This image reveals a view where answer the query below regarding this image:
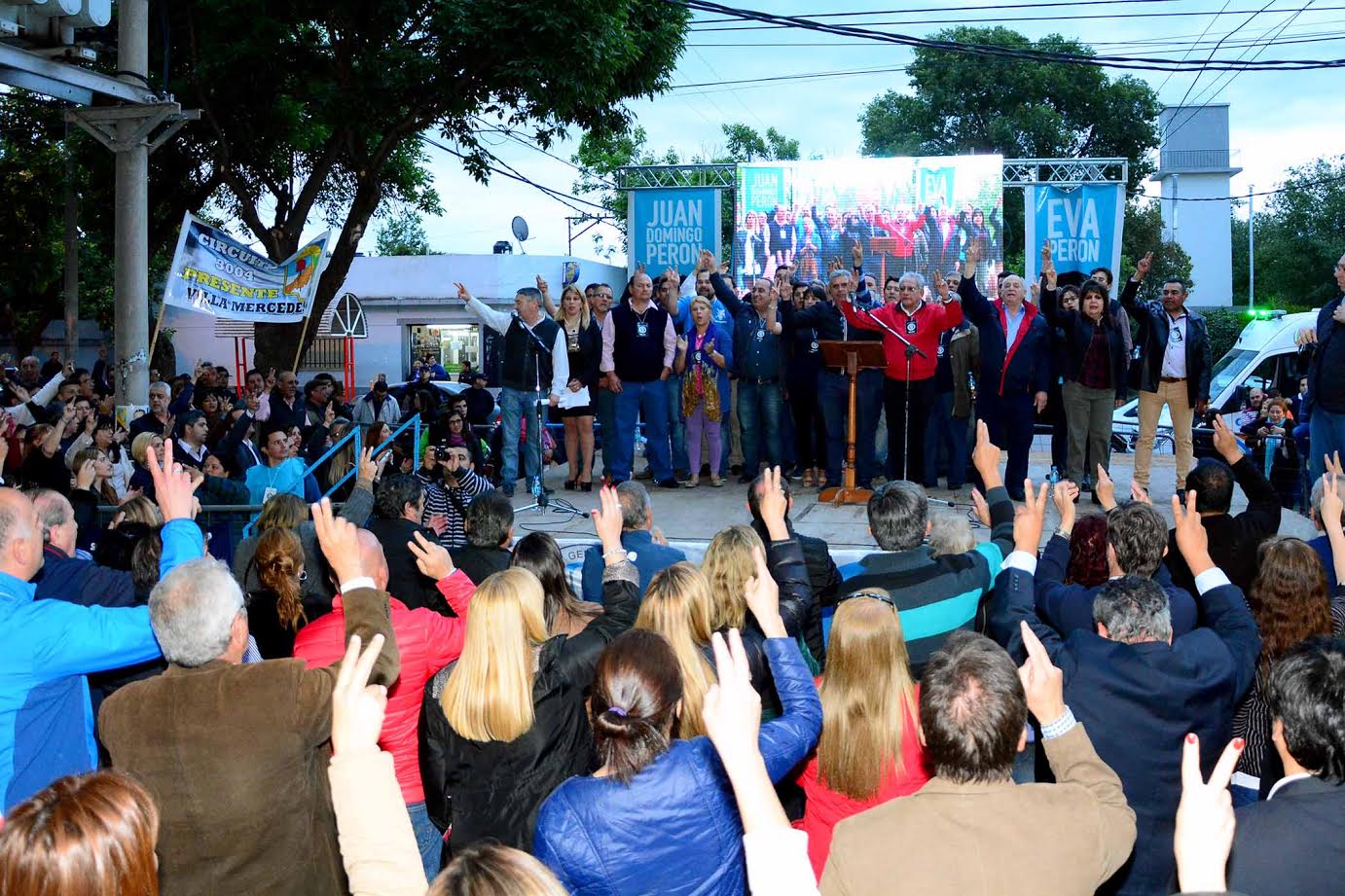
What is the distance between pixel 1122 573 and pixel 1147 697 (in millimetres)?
1200

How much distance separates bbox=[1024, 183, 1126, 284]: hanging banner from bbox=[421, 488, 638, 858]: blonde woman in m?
17.0

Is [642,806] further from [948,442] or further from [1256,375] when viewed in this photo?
[1256,375]

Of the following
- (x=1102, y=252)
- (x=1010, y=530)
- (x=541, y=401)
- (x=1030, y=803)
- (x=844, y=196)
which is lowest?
(x=1030, y=803)

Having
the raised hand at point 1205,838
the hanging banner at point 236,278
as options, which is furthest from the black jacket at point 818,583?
the hanging banner at point 236,278

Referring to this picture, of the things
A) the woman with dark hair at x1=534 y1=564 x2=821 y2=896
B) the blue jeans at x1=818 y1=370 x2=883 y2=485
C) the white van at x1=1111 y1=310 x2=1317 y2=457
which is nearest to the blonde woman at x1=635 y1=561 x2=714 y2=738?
the woman with dark hair at x1=534 y1=564 x2=821 y2=896

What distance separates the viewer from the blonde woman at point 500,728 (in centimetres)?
318

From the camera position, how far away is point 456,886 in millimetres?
1791

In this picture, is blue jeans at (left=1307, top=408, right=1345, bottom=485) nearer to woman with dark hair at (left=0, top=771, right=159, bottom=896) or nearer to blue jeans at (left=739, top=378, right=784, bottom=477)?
blue jeans at (left=739, top=378, right=784, bottom=477)

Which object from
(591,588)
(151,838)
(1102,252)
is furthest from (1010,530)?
(1102,252)

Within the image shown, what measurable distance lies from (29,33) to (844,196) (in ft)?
45.8

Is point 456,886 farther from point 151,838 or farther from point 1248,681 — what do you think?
point 1248,681

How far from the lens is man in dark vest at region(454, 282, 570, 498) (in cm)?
974

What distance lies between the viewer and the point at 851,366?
30.9ft

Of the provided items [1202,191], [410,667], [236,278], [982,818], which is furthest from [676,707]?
[1202,191]
